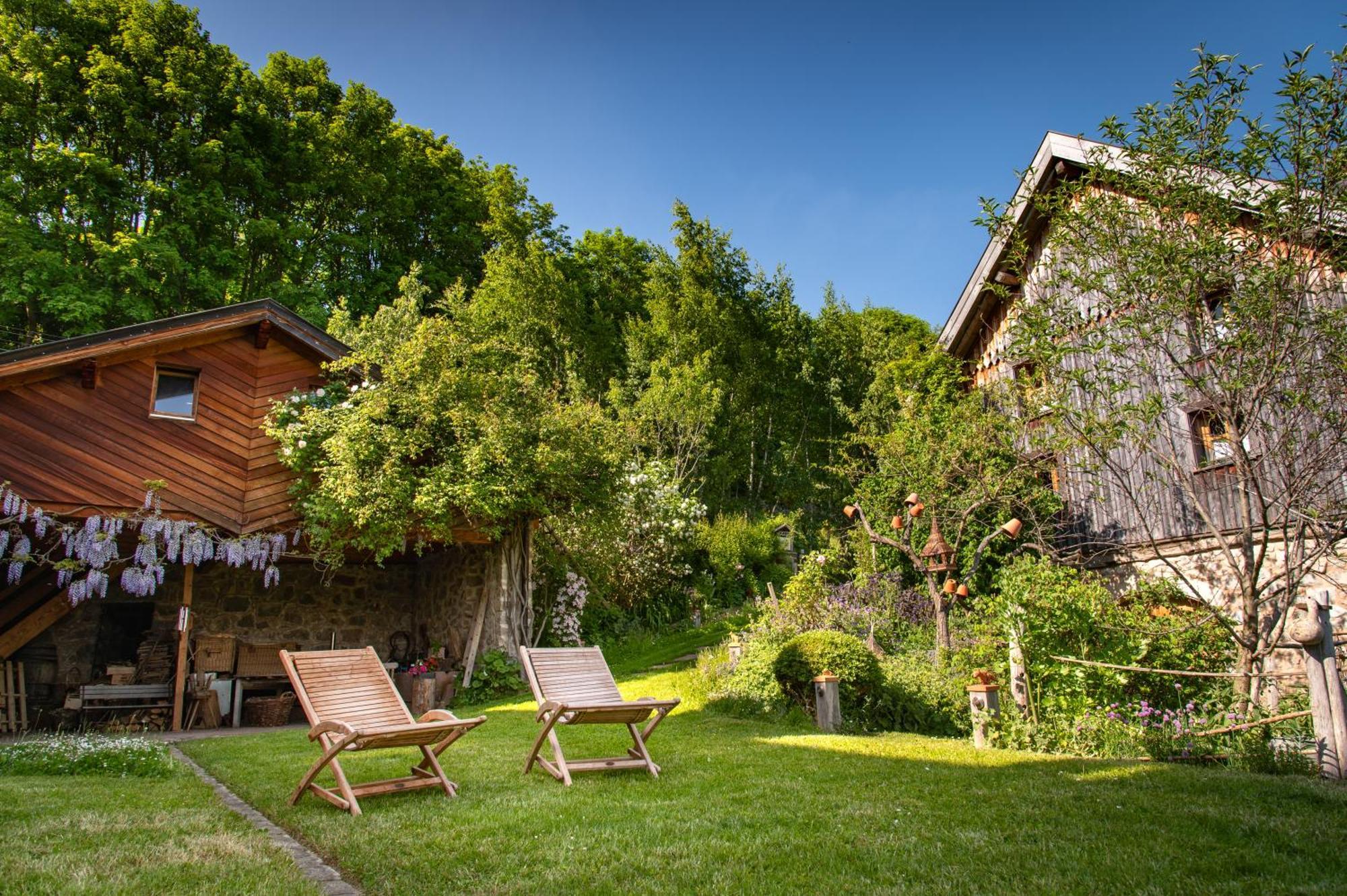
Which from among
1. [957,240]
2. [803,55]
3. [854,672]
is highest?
[803,55]

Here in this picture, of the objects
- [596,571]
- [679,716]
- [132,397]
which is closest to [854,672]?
[679,716]

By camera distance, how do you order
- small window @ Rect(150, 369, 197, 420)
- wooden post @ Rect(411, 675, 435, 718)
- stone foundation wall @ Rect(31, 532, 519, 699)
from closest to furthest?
1. wooden post @ Rect(411, 675, 435, 718)
2. small window @ Rect(150, 369, 197, 420)
3. stone foundation wall @ Rect(31, 532, 519, 699)

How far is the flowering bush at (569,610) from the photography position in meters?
12.5

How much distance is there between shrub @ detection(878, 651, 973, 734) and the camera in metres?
7.48

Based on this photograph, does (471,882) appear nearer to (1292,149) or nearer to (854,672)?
(854,672)

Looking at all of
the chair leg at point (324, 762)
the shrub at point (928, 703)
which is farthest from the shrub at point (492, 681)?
the chair leg at point (324, 762)

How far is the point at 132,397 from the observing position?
991 cm

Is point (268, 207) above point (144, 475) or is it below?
above

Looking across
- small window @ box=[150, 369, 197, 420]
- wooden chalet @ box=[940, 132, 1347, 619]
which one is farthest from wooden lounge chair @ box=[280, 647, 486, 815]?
small window @ box=[150, 369, 197, 420]

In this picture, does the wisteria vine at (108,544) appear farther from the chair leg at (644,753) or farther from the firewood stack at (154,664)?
the chair leg at (644,753)

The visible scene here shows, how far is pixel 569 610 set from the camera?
42.5 feet

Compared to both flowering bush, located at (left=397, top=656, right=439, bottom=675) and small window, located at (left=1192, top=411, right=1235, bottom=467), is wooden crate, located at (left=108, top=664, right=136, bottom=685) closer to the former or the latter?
flowering bush, located at (left=397, top=656, right=439, bottom=675)

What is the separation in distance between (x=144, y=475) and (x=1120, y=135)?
11168 millimetres

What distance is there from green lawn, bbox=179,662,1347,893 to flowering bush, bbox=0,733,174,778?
770 mm
